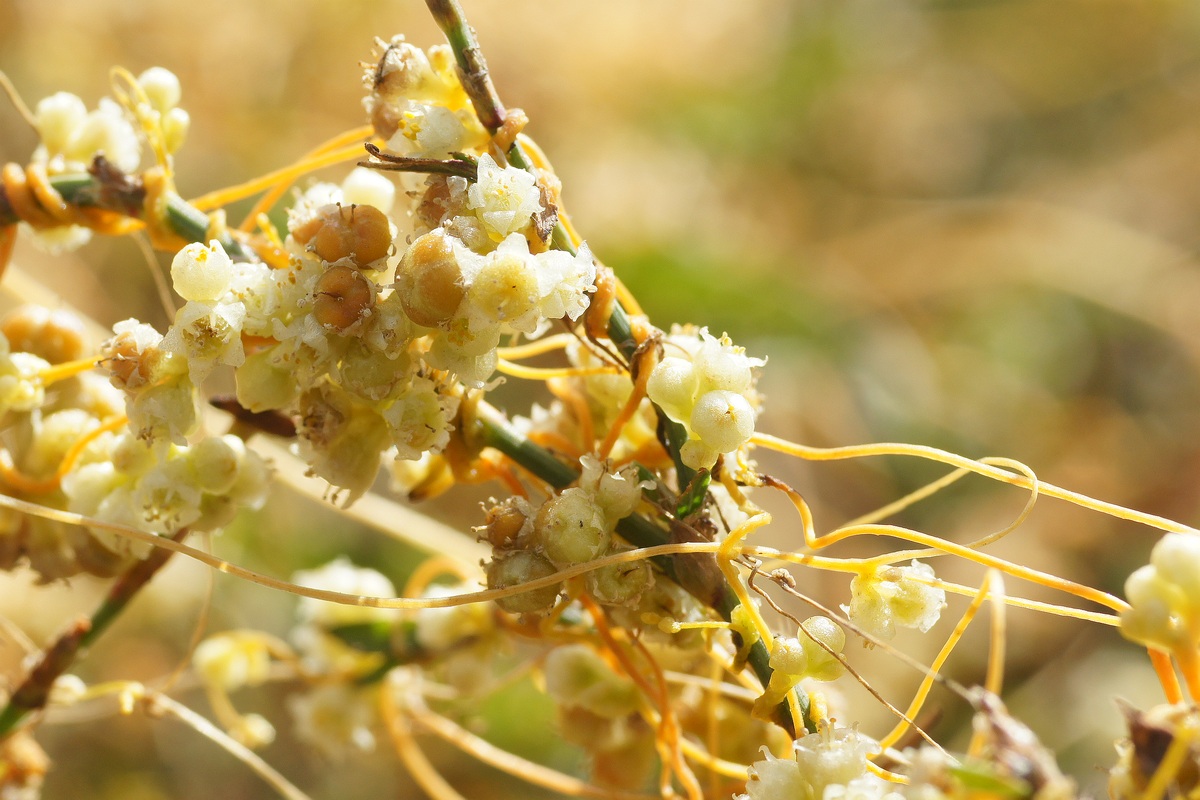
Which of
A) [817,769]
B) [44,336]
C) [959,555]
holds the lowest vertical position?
[817,769]

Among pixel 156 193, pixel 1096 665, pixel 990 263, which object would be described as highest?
pixel 990 263

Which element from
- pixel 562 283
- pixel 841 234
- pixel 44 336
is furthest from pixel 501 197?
pixel 841 234

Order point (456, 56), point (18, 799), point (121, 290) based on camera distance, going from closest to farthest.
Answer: point (456, 56) → point (18, 799) → point (121, 290)

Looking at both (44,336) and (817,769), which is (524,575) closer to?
(817,769)

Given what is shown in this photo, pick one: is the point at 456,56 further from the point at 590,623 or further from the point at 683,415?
the point at 590,623

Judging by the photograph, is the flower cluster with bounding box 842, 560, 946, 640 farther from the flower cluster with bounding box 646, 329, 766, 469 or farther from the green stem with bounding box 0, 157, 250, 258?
the green stem with bounding box 0, 157, 250, 258

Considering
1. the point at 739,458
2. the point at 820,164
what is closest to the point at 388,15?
the point at 820,164

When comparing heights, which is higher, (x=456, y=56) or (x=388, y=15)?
(x=388, y=15)
